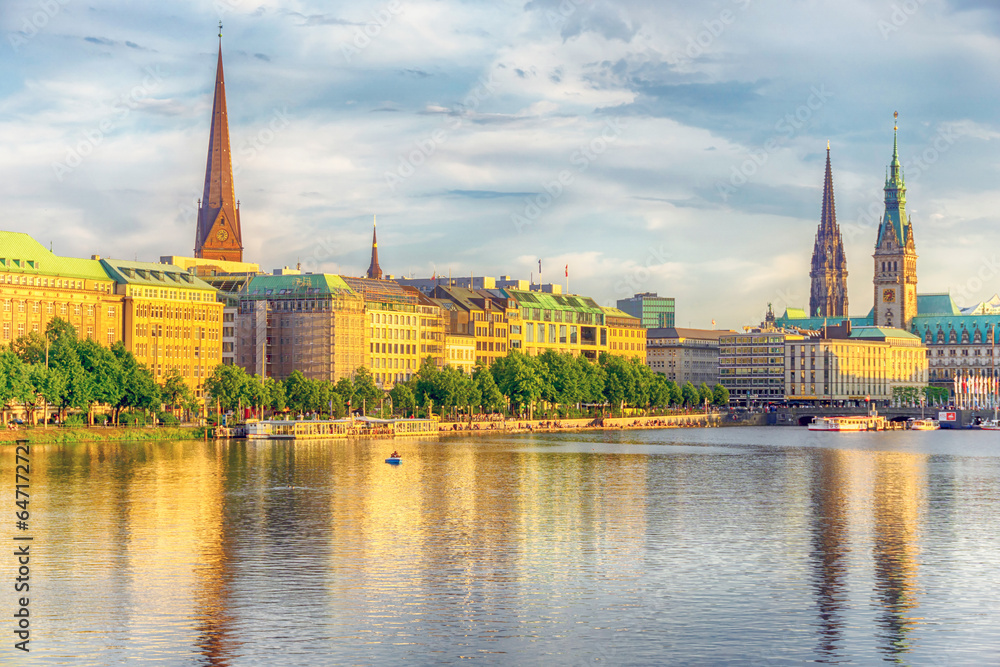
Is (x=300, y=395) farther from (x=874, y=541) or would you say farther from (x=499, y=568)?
(x=499, y=568)

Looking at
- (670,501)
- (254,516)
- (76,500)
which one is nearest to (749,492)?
(670,501)

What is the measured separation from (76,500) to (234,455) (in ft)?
150

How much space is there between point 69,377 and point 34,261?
143 feet

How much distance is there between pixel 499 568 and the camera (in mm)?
56219

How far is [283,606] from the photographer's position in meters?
47.5

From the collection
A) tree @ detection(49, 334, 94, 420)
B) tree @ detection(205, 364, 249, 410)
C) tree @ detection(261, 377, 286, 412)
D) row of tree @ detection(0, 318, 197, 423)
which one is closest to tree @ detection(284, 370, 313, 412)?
tree @ detection(261, 377, 286, 412)

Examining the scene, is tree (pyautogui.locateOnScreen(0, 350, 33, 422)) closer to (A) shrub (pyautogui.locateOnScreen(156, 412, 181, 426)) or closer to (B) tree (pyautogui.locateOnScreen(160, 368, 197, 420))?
(A) shrub (pyautogui.locateOnScreen(156, 412, 181, 426))

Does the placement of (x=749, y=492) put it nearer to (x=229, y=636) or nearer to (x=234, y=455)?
(x=234, y=455)

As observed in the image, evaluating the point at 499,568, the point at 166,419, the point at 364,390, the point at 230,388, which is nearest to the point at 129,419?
the point at 166,419

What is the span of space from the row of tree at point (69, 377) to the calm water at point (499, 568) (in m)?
31.8

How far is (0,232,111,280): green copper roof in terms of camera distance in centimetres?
17900

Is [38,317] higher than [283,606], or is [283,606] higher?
[38,317]

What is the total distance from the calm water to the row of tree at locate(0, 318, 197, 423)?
3176 centimetres

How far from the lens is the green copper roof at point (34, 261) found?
17900cm
